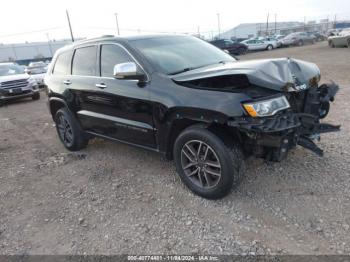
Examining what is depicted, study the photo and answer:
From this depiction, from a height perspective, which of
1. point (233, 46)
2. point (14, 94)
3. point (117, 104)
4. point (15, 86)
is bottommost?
point (233, 46)

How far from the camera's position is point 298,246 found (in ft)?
8.24

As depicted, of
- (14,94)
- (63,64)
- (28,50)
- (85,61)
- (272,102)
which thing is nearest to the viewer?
(272,102)

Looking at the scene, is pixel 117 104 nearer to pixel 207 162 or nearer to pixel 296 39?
pixel 207 162

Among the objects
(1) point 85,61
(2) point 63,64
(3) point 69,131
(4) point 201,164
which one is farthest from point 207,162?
(2) point 63,64

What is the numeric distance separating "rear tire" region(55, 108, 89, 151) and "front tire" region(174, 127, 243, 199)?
90.0 inches

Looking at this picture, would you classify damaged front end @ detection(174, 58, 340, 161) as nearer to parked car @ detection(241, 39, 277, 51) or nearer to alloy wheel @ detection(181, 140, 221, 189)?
alloy wheel @ detection(181, 140, 221, 189)

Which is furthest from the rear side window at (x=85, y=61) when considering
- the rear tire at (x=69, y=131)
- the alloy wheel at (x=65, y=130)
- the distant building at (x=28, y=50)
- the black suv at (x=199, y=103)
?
the distant building at (x=28, y=50)

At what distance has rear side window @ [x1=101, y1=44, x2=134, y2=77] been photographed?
3788 millimetres

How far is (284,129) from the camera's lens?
2676mm

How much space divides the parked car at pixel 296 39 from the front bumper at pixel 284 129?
1332 inches

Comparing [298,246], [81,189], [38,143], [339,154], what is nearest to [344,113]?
[339,154]

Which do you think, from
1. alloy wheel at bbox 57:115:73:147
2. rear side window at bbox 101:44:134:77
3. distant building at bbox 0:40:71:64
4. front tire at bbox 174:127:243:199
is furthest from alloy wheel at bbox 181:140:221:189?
distant building at bbox 0:40:71:64

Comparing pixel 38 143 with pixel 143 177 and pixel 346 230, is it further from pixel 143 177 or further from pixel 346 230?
pixel 346 230

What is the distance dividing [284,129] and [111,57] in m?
2.47
